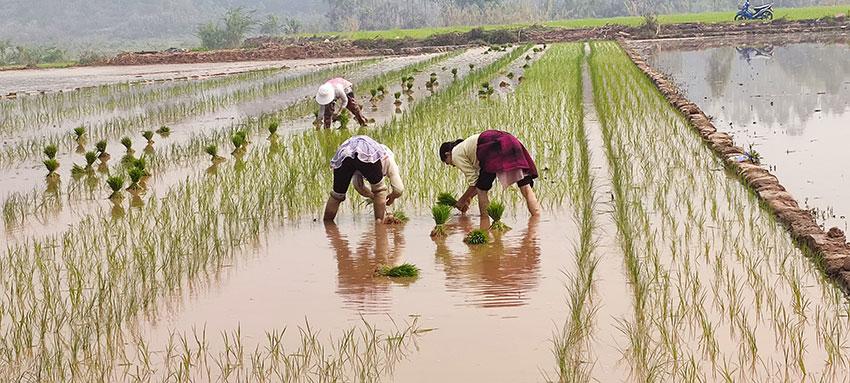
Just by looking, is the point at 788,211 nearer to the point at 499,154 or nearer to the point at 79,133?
the point at 499,154

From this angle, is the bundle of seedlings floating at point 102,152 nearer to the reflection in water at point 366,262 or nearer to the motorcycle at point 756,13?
the reflection in water at point 366,262

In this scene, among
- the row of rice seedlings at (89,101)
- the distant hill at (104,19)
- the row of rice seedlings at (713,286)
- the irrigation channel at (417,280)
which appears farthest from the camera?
the distant hill at (104,19)

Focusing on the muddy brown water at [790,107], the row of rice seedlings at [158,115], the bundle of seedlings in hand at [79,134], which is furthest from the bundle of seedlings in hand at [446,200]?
the bundle of seedlings in hand at [79,134]

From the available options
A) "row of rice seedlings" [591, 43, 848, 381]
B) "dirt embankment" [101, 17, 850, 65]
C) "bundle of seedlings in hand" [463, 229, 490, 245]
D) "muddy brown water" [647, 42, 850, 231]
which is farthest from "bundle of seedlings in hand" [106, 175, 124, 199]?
"dirt embankment" [101, 17, 850, 65]

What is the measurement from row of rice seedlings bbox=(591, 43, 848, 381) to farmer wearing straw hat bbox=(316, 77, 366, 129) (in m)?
3.24

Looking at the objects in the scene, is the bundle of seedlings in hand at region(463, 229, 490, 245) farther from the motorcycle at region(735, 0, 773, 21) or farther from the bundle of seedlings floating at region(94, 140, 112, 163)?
the motorcycle at region(735, 0, 773, 21)

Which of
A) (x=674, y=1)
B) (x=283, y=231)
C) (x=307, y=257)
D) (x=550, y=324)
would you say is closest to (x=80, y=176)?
(x=283, y=231)

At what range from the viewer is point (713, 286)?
437 centimetres

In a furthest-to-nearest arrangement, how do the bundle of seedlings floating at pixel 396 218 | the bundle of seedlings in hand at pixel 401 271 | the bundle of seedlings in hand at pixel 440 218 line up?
the bundle of seedlings floating at pixel 396 218
the bundle of seedlings in hand at pixel 440 218
the bundle of seedlings in hand at pixel 401 271

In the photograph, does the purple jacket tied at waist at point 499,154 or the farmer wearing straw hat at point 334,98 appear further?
the farmer wearing straw hat at point 334,98

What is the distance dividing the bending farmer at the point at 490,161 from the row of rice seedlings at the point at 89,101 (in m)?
7.33

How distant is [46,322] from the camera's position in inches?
163

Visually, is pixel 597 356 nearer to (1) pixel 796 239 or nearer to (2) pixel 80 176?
(1) pixel 796 239

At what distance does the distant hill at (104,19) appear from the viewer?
78.2 meters
